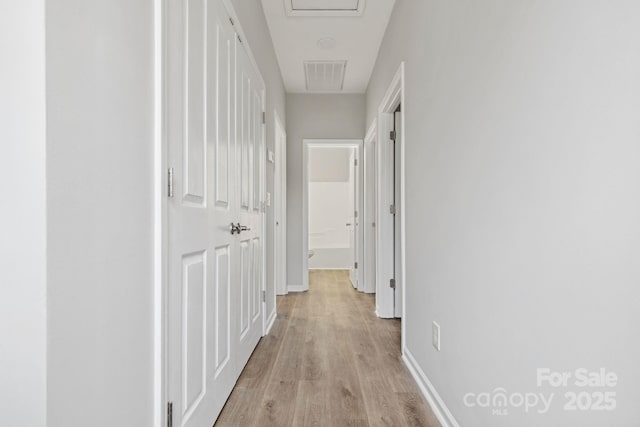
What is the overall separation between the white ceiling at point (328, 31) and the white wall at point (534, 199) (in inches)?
55.6

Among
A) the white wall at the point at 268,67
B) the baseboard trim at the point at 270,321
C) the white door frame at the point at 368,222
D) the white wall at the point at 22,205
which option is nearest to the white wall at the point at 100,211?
the white wall at the point at 22,205

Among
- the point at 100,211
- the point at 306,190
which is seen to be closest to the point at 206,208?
the point at 100,211

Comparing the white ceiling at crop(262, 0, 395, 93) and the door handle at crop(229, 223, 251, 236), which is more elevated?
the white ceiling at crop(262, 0, 395, 93)

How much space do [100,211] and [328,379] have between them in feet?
5.66

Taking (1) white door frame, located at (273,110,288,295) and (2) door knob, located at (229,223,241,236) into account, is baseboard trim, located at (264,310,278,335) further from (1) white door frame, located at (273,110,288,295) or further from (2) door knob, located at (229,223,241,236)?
(2) door knob, located at (229,223,241,236)

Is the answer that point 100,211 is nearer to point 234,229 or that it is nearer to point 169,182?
point 169,182

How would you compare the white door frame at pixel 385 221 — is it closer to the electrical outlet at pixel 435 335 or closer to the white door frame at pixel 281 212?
the white door frame at pixel 281 212

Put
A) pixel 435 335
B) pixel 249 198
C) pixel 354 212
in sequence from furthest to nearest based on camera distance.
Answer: pixel 354 212, pixel 249 198, pixel 435 335

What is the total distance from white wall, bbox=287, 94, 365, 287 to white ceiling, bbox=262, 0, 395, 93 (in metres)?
0.58

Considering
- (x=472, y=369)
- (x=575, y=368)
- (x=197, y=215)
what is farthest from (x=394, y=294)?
(x=575, y=368)

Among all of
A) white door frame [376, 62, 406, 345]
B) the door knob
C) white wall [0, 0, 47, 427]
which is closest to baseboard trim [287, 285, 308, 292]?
white door frame [376, 62, 406, 345]

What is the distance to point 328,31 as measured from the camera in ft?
11.5

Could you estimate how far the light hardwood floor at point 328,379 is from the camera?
5.93 feet

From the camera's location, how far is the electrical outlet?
185cm
